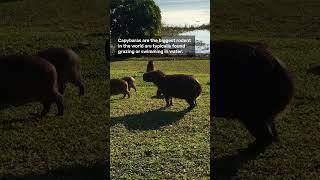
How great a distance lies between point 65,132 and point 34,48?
28.8 feet

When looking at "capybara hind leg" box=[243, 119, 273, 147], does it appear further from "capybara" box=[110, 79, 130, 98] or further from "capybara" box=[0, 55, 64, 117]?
"capybara" box=[0, 55, 64, 117]

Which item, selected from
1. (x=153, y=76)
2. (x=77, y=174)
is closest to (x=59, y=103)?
(x=153, y=76)

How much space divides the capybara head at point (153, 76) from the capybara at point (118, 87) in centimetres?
38

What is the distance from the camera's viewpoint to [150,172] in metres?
6.84

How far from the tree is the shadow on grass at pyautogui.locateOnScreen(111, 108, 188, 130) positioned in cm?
147

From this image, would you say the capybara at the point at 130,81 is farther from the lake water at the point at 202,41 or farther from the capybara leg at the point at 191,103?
the lake water at the point at 202,41

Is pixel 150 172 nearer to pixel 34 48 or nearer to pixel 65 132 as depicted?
pixel 65 132

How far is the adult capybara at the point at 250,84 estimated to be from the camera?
23.7 feet

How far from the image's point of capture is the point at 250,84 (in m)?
7.25

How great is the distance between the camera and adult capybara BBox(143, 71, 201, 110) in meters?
8.21

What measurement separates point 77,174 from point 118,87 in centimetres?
151

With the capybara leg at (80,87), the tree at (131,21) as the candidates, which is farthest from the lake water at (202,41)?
the capybara leg at (80,87)

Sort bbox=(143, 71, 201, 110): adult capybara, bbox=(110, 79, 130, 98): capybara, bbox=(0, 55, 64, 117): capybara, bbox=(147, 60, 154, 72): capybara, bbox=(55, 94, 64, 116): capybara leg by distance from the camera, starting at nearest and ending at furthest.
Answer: bbox=(110, 79, 130, 98): capybara
bbox=(147, 60, 154, 72): capybara
bbox=(143, 71, 201, 110): adult capybara
bbox=(0, 55, 64, 117): capybara
bbox=(55, 94, 64, 116): capybara leg

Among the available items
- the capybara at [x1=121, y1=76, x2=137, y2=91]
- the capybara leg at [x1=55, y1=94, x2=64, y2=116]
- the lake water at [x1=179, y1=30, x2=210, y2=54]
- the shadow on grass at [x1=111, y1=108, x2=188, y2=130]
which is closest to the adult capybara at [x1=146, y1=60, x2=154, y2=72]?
the capybara at [x1=121, y1=76, x2=137, y2=91]
